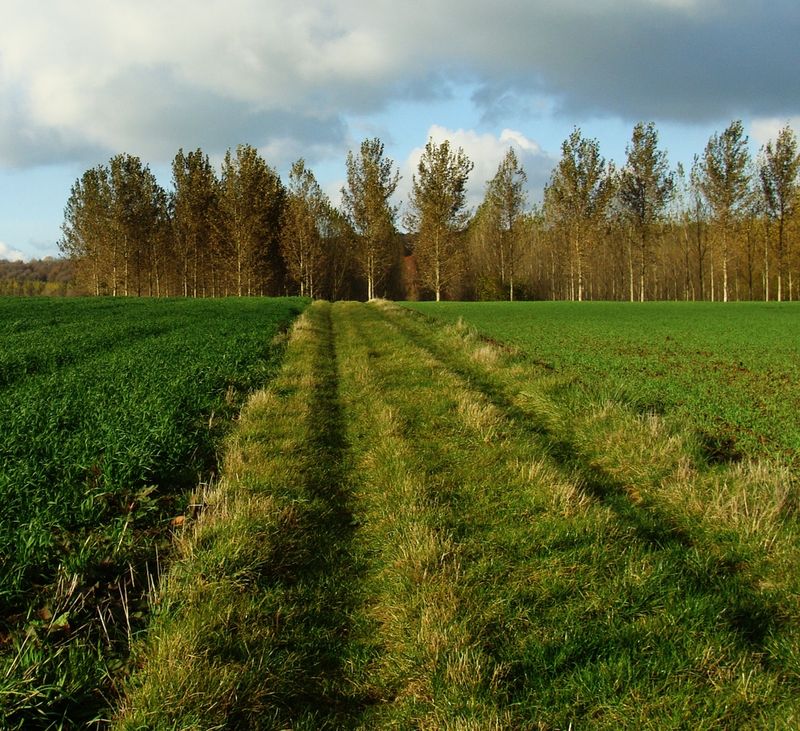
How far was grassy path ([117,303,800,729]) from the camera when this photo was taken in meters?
2.42

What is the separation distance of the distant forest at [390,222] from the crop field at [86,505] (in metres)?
45.1

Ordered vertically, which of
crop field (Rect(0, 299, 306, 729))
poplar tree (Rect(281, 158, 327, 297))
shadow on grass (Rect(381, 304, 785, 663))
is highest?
poplar tree (Rect(281, 158, 327, 297))

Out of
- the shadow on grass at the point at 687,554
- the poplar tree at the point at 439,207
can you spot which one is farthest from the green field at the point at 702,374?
the poplar tree at the point at 439,207

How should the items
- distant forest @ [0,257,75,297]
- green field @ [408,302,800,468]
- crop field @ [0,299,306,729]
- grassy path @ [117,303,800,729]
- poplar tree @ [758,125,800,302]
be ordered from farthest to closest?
distant forest @ [0,257,75,297]
poplar tree @ [758,125,800,302]
green field @ [408,302,800,468]
crop field @ [0,299,306,729]
grassy path @ [117,303,800,729]

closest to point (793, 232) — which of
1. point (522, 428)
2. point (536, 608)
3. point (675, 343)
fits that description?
point (675, 343)

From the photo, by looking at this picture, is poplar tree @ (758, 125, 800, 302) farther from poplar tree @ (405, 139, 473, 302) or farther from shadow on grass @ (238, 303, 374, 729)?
shadow on grass @ (238, 303, 374, 729)

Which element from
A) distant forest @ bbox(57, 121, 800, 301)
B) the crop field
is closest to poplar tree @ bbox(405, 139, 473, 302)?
distant forest @ bbox(57, 121, 800, 301)

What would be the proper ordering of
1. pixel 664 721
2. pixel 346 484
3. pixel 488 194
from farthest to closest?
1. pixel 488 194
2. pixel 346 484
3. pixel 664 721

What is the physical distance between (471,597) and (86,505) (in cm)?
298

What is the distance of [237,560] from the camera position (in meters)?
3.52

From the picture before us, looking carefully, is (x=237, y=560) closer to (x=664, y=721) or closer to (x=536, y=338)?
(x=664, y=721)

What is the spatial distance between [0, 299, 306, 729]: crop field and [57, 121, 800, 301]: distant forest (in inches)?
1776

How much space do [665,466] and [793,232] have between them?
209 ft

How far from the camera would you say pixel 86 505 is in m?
3.86
